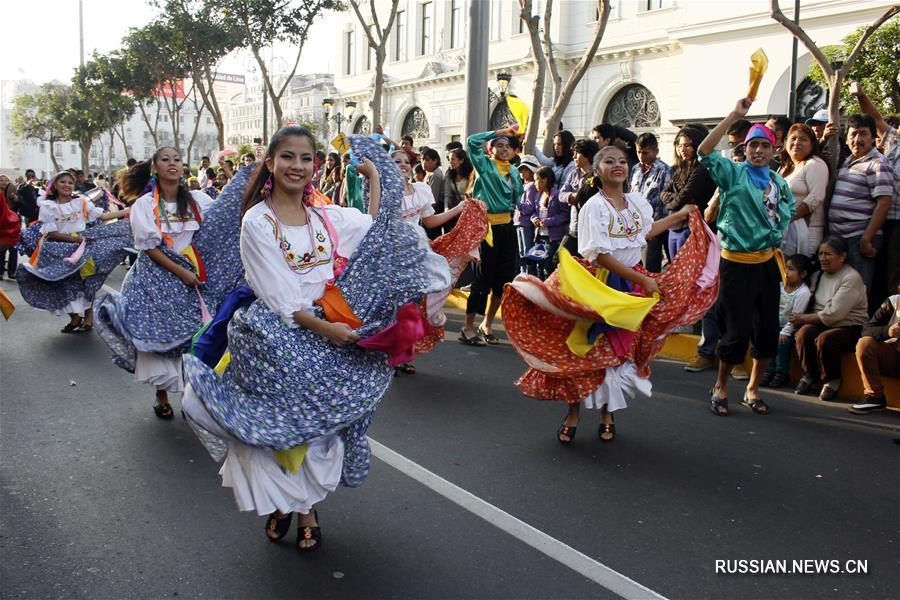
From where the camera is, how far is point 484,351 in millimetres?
8086

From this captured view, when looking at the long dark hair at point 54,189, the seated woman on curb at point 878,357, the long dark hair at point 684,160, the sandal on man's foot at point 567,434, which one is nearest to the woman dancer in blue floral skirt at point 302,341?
the sandal on man's foot at point 567,434

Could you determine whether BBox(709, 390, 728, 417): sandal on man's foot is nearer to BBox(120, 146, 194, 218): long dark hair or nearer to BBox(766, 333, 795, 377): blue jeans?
BBox(766, 333, 795, 377): blue jeans

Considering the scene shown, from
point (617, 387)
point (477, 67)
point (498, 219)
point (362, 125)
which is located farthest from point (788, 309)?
point (362, 125)

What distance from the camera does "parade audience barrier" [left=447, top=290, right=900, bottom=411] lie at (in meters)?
6.15

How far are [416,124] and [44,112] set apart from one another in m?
28.6

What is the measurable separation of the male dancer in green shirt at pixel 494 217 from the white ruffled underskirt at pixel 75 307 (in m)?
4.38

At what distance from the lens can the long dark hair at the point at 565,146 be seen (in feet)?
30.1

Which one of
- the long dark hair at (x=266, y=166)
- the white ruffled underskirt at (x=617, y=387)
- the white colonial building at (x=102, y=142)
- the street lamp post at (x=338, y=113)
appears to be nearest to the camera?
the long dark hair at (x=266, y=166)

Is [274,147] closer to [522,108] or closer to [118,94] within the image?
[522,108]

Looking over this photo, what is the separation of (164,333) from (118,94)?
37011 mm

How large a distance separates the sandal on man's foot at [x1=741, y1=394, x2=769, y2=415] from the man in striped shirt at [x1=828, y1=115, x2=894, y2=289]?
182 cm

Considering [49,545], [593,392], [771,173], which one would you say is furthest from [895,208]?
[49,545]

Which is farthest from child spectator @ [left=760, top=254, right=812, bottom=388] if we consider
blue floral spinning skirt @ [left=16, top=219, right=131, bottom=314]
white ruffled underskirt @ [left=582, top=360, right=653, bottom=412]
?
blue floral spinning skirt @ [left=16, top=219, right=131, bottom=314]

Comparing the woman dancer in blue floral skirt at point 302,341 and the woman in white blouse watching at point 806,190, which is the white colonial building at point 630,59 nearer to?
the woman in white blouse watching at point 806,190
